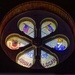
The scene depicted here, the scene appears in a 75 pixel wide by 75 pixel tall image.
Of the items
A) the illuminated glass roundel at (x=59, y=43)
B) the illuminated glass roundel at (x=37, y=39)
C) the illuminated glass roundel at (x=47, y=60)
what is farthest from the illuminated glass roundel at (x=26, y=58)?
the illuminated glass roundel at (x=59, y=43)

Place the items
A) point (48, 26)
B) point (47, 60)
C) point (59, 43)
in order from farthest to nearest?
point (48, 26) → point (59, 43) → point (47, 60)

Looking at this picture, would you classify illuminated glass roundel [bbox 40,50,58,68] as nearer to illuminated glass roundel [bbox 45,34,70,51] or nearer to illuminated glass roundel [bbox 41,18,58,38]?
illuminated glass roundel [bbox 45,34,70,51]

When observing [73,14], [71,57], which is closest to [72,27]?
[73,14]

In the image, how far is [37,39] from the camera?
556 centimetres

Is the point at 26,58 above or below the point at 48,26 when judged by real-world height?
below

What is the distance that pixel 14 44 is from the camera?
5590mm

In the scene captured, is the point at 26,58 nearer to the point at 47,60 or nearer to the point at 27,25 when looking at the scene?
the point at 47,60

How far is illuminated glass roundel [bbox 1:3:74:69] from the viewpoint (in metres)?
5.45

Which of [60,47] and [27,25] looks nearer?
[60,47]

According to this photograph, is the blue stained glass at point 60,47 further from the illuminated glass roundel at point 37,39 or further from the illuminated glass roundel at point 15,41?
the illuminated glass roundel at point 15,41

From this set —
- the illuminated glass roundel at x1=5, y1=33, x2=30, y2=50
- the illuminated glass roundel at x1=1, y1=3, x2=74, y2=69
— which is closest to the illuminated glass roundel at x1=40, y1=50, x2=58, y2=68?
the illuminated glass roundel at x1=1, y1=3, x2=74, y2=69

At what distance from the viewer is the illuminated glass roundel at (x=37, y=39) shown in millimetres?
5449

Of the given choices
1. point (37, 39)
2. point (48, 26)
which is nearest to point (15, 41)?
point (37, 39)

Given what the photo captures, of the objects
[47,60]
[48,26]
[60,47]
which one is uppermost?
[48,26]
